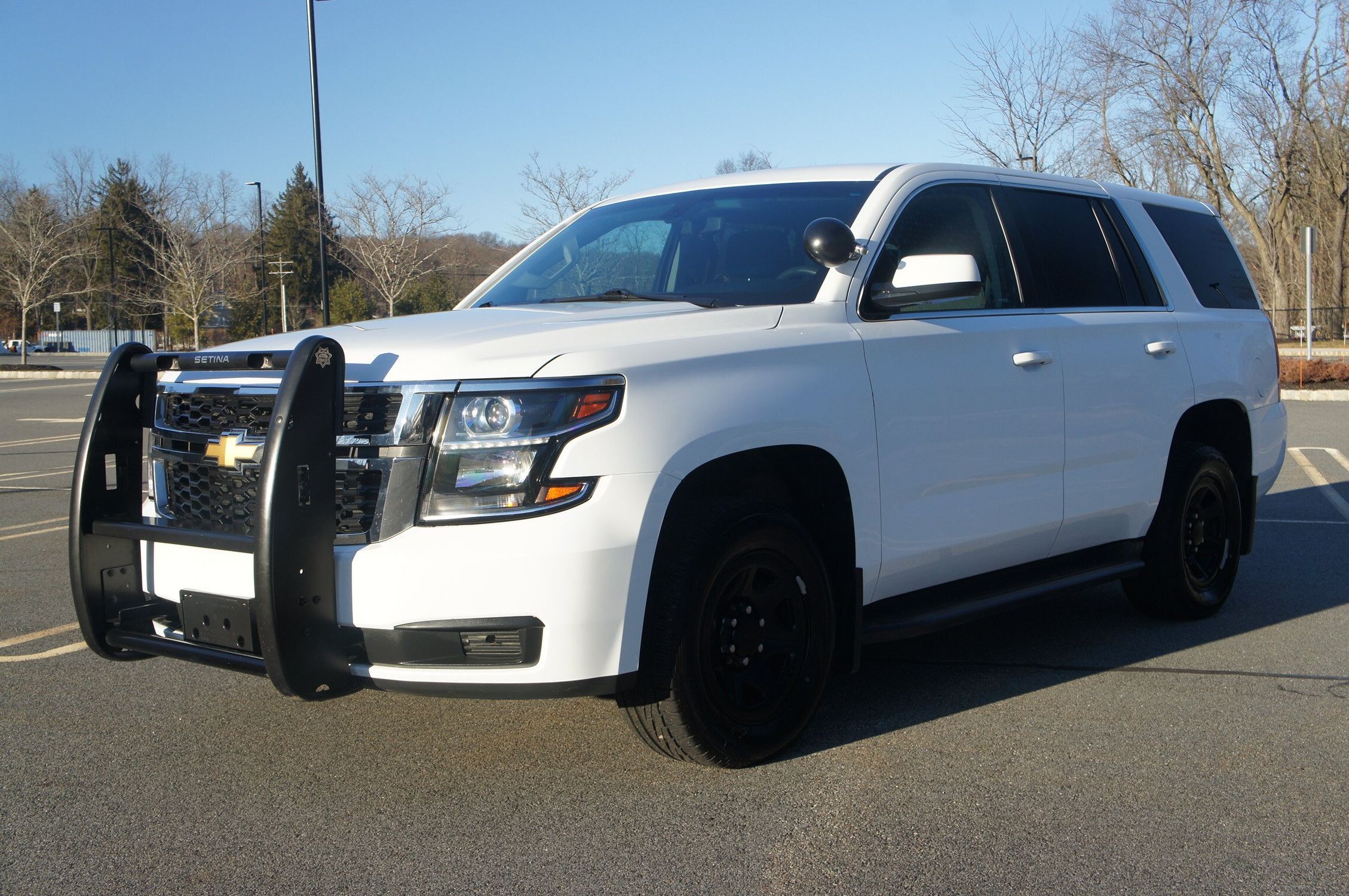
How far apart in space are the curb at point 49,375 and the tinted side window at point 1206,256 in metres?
35.5

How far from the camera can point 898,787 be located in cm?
379

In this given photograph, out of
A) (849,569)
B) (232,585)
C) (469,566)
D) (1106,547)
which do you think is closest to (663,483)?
(469,566)

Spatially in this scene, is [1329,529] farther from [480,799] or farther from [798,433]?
[480,799]

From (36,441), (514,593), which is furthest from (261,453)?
(36,441)

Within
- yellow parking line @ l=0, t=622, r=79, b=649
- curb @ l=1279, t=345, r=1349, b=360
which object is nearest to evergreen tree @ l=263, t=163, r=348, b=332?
curb @ l=1279, t=345, r=1349, b=360

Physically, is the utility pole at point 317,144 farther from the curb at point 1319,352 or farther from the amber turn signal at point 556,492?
the curb at point 1319,352

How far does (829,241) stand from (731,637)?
4.41ft

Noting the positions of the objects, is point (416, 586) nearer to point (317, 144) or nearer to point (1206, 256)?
point (1206, 256)

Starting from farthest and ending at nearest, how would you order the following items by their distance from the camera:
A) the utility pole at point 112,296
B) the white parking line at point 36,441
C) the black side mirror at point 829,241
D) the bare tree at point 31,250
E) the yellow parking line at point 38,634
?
the utility pole at point 112,296 → the bare tree at point 31,250 → the white parking line at point 36,441 → the yellow parking line at point 38,634 → the black side mirror at point 829,241

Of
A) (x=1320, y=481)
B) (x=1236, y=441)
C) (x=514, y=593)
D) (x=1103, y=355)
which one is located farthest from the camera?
(x=1320, y=481)

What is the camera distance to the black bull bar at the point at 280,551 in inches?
131

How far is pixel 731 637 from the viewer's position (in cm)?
385

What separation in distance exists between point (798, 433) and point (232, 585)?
173 centimetres

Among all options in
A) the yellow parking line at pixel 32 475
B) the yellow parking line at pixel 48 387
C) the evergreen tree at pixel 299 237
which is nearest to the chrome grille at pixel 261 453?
the yellow parking line at pixel 32 475
